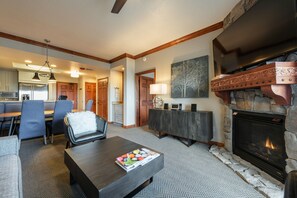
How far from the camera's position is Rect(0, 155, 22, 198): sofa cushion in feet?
2.59

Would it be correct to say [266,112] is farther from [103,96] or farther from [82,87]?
[82,87]

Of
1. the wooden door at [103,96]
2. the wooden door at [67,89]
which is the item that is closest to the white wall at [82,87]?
the wooden door at [67,89]

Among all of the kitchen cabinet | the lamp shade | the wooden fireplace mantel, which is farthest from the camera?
the kitchen cabinet

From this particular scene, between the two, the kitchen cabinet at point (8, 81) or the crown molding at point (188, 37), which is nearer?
the crown molding at point (188, 37)

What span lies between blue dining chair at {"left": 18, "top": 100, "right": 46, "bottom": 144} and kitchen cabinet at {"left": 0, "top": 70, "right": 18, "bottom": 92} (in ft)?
15.4

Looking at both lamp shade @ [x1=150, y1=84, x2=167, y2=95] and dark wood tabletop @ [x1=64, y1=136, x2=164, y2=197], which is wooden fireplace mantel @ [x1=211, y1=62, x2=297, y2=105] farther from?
lamp shade @ [x1=150, y1=84, x2=167, y2=95]

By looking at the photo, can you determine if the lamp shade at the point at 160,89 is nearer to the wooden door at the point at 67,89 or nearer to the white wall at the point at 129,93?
the white wall at the point at 129,93

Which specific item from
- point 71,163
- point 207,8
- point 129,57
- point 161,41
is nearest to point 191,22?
point 207,8

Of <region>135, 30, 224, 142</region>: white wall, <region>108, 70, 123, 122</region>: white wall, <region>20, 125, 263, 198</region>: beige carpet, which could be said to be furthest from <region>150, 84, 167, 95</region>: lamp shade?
<region>108, 70, 123, 122</region>: white wall

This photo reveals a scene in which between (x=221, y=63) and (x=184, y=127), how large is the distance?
146 centimetres

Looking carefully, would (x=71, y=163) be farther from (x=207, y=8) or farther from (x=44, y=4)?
(x=207, y=8)

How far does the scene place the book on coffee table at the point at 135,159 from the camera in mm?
1174

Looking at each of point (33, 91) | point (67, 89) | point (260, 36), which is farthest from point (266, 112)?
point (67, 89)

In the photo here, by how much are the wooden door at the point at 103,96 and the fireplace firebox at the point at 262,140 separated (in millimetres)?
4862
